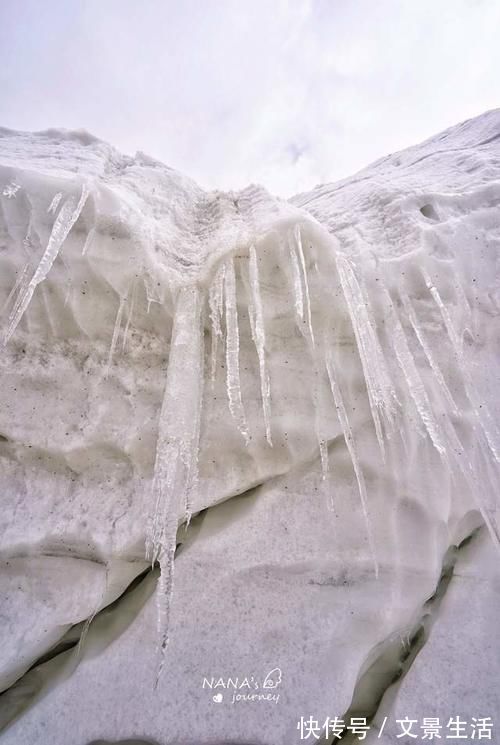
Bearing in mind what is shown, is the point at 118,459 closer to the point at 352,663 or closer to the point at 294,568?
the point at 294,568

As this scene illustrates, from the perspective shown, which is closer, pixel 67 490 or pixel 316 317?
pixel 67 490

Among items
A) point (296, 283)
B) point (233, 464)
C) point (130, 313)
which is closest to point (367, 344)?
point (296, 283)

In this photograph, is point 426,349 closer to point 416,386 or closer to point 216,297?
point 416,386

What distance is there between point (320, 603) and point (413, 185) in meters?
2.64

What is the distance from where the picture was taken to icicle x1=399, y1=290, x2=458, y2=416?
6.97ft

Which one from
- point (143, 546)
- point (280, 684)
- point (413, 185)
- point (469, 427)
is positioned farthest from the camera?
point (413, 185)

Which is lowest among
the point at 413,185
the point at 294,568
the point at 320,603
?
the point at 320,603

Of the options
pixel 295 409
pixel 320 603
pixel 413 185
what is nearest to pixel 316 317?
pixel 295 409

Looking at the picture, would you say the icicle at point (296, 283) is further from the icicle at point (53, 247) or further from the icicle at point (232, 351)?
the icicle at point (53, 247)

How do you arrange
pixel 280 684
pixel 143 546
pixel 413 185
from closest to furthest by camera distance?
pixel 280 684 → pixel 143 546 → pixel 413 185

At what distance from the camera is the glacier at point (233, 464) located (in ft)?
6.36

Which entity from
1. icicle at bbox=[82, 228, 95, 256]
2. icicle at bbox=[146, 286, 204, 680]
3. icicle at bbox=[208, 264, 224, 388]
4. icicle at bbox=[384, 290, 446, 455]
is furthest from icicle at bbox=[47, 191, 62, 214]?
icicle at bbox=[384, 290, 446, 455]

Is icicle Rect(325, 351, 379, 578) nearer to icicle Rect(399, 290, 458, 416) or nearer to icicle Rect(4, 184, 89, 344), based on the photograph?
icicle Rect(399, 290, 458, 416)

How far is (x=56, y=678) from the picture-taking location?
1997 millimetres
